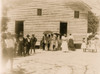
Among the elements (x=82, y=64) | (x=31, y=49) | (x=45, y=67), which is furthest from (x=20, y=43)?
(x=82, y=64)

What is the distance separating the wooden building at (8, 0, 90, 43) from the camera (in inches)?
135

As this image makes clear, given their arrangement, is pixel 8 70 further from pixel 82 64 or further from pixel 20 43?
pixel 82 64

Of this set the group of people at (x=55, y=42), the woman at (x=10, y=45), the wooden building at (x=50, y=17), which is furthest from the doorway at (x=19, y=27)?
the group of people at (x=55, y=42)

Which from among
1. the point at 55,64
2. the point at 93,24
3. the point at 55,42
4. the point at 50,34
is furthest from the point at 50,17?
the point at 55,64

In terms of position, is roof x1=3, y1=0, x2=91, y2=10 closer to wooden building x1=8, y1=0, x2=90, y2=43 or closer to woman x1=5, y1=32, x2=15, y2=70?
wooden building x1=8, y1=0, x2=90, y2=43

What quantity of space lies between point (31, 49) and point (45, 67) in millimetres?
278

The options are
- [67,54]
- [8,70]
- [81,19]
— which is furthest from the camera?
[81,19]

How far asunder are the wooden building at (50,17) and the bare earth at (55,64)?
0.97 feet

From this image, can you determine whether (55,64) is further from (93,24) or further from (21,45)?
(93,24)

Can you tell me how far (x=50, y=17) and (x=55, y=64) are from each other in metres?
0.67

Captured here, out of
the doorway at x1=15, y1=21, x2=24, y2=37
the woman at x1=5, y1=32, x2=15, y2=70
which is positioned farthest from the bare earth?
the doorway at x1=15, y1=21, x2=24, y2=37

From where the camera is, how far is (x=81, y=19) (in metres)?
3.85

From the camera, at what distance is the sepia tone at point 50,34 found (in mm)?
3283

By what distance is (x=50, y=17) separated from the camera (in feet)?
12.2
